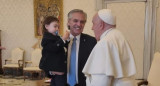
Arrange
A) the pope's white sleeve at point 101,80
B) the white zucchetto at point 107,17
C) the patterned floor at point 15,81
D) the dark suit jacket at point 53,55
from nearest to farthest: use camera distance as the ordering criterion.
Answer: the pope's white sleeve at point 101,80
the white zucchetto at point 107,17
the dark suit jacket at point 53,55
the patterned floor at point 15,81

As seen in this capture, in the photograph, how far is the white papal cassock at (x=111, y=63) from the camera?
139 centimetres

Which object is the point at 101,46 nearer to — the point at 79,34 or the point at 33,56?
the point at 79,34

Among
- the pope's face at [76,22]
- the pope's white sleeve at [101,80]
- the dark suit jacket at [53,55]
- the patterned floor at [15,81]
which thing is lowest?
the patterned floor at [15,81]

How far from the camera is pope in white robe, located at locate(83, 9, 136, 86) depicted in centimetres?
A: 140

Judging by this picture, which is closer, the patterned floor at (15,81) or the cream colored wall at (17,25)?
the patterned floor at (15,81)

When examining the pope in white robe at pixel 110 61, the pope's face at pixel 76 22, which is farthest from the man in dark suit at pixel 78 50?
the pope in white robe at pixel 110 61

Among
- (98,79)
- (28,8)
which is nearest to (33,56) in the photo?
(28,8)

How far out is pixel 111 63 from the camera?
141 centimetres

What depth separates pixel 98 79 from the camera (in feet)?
4.58

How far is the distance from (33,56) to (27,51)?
578 millimetres

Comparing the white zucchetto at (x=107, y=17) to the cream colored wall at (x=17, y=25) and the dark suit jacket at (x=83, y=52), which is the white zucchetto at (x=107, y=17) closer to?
the dark suit jacket at (x=83, y=52)

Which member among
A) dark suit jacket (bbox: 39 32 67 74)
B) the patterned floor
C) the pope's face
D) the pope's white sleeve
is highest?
the pope's face

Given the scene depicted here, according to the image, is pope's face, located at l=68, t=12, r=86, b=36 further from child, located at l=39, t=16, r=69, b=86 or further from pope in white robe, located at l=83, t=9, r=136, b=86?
pope in white robe, located at l=83, t=9, r=136, b=86

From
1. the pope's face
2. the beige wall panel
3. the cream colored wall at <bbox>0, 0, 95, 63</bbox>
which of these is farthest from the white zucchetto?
the cream colored wall at <bbox>0, 0, 95, 63</bbox>
